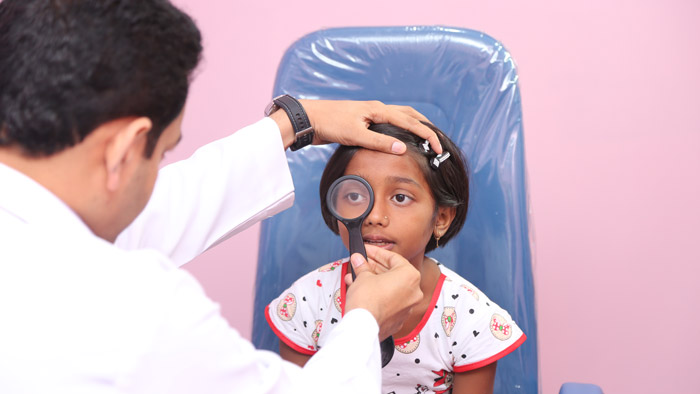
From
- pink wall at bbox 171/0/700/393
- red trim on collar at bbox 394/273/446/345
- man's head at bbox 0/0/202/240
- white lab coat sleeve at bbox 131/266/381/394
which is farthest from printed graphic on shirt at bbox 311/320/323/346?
pink wall at bbox 171/0/700/393

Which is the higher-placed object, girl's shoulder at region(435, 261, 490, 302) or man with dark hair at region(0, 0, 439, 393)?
man with dark hair at region(0, 0, 439, 393)

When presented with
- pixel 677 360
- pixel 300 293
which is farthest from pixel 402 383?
pixel 677 360

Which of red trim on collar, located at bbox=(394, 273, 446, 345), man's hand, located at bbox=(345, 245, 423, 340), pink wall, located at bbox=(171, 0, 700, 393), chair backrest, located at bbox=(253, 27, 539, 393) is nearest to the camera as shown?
man's hand, located at bbox=(345, 245, 423, 340)

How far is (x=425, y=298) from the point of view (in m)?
1.40

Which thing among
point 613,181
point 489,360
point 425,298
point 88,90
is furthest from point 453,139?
point 88,90

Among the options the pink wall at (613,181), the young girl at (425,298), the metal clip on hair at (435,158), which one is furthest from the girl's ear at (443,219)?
the pink wall at (613,181)

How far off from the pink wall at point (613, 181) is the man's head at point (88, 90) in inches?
63.9

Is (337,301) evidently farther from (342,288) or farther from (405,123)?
(405,123)

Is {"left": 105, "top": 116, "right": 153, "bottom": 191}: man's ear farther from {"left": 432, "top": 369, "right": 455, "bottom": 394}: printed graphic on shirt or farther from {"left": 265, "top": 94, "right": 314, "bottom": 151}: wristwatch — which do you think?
{"left": 432, "top": 369, "right": 455, "bottom": 394}: printed graphic on shirt

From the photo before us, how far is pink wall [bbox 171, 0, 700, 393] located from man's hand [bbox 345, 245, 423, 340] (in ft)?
4.42

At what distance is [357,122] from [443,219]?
27 centimetres

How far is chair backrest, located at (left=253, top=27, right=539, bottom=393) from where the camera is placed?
1.54m

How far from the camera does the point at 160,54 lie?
2.59ft

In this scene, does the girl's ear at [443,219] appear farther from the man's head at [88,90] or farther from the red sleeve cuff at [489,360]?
the man's head at [88,90]
